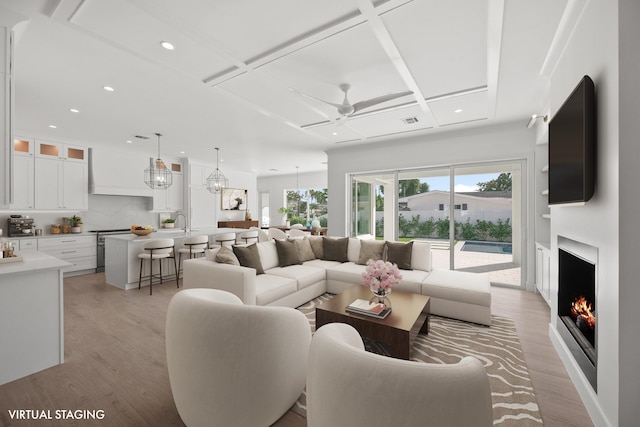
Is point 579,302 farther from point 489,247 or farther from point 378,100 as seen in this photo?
point 489,247

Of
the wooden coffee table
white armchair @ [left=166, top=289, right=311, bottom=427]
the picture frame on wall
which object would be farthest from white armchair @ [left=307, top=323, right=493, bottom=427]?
the picture frame on wall

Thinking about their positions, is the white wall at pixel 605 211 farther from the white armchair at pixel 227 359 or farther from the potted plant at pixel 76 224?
the potted plant at pixel 76 224

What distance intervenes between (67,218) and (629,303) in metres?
8.01

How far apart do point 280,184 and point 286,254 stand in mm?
7007

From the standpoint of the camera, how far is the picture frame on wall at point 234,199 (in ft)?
28.2

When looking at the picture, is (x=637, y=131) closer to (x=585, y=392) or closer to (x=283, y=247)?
(x=585, y=392)

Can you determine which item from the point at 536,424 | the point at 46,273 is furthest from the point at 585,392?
the point at 46,273

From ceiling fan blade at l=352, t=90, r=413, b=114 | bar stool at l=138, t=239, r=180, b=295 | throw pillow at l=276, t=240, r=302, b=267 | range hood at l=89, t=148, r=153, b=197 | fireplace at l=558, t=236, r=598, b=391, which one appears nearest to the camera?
fireplace at l=558, t=236, r=598, b=391

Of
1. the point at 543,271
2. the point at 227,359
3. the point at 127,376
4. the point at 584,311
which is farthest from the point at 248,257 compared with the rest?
the point at 543,271

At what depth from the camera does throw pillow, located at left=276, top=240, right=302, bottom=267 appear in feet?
13.5

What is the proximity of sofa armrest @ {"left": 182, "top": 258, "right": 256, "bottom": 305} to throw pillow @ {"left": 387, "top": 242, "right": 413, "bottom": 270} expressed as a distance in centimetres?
199

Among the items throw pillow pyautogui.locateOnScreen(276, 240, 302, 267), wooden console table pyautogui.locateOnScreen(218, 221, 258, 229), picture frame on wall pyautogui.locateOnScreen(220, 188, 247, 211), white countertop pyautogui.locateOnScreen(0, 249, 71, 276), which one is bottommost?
throw pillow pyautogui.locateOnScreen(276, 240, 302, 267)

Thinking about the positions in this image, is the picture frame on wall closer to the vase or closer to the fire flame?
the vase

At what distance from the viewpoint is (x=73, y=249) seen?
213 inches
